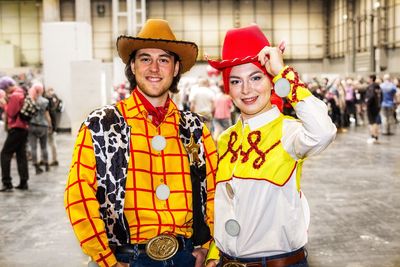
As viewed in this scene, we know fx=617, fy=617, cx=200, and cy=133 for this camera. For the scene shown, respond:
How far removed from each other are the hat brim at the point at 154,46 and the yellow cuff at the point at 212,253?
91 cm

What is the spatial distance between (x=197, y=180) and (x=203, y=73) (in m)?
36.7

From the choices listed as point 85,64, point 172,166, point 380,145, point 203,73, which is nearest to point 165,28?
point 172,166

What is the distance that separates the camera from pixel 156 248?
267cm

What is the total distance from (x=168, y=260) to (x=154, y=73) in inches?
33.4

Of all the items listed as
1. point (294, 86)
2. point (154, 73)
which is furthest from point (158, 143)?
point (294, 86)

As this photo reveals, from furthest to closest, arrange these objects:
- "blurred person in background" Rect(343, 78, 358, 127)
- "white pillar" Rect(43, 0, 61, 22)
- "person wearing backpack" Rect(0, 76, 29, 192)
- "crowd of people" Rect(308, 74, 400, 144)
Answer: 1. "white pillar" Rect(43, 0, 61, 22)
2. "blurred person in background" Rect(343, 78, 358, 127)
3. "crowd of people" Rect(308, 74, 400, 144)
4. "person wearing backpack" Rect(0, 76, 29, 192)

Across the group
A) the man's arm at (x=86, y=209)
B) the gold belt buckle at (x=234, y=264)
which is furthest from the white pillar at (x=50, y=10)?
the gold belt buckle at (x=234, y=264)

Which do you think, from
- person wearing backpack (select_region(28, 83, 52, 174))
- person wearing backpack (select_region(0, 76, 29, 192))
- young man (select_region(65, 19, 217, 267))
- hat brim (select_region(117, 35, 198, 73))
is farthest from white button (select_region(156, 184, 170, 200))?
person wearing backpack (select_region(28, 83, 52, 174))

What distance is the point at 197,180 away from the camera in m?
2.83

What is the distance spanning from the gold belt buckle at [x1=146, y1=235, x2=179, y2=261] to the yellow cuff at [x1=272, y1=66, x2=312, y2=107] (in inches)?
31.6

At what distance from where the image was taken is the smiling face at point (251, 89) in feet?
8.81

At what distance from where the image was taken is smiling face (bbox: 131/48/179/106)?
2.83 m

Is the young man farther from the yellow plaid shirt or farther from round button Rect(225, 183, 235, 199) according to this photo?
round button Rect(225, 183, 235, 199)

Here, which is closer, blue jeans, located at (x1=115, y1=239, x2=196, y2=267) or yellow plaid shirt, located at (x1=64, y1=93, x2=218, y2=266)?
yellow plaid shirt, located at (x1=64, y1=93, x2=218, y2=266)
